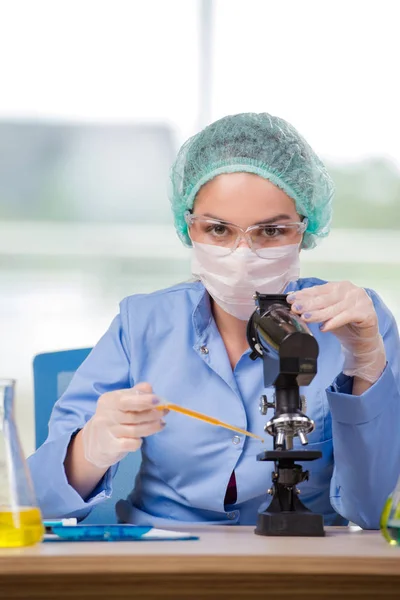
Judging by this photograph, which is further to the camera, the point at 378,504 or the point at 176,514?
the point at 176,514

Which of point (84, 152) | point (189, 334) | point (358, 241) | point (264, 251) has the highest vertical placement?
point (84, 152)

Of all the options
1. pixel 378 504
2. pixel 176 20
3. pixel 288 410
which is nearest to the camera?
pixel 288 410

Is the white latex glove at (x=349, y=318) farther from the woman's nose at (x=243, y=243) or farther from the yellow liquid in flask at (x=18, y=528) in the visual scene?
the yellow liquid in flask at (x=18, y=528)

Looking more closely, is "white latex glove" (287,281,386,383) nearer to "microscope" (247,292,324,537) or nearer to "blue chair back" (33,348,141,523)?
"microscope" (247,292,324,537)

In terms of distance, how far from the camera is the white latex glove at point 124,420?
1.29 metres

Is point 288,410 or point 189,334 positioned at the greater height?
point 189,334

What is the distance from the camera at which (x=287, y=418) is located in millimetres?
1238

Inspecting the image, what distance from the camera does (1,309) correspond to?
16.4 ft

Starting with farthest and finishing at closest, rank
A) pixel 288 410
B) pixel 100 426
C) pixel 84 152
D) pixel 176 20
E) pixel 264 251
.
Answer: pixel 84 152
pixel 176 20
pixel 264 251
pixel 100 426
pixel 288 410

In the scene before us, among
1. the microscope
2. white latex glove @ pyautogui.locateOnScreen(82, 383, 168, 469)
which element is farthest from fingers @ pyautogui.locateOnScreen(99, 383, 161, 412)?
the microscope

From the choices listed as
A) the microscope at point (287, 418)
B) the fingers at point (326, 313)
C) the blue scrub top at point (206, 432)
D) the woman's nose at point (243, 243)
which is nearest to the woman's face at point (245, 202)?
the woman's nose at point (243, 243)

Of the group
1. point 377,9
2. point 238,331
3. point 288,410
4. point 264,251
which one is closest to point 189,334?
point 238,331

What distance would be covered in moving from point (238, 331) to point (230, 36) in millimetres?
3202

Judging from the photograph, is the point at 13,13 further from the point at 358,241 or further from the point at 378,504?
the point at 378,504
